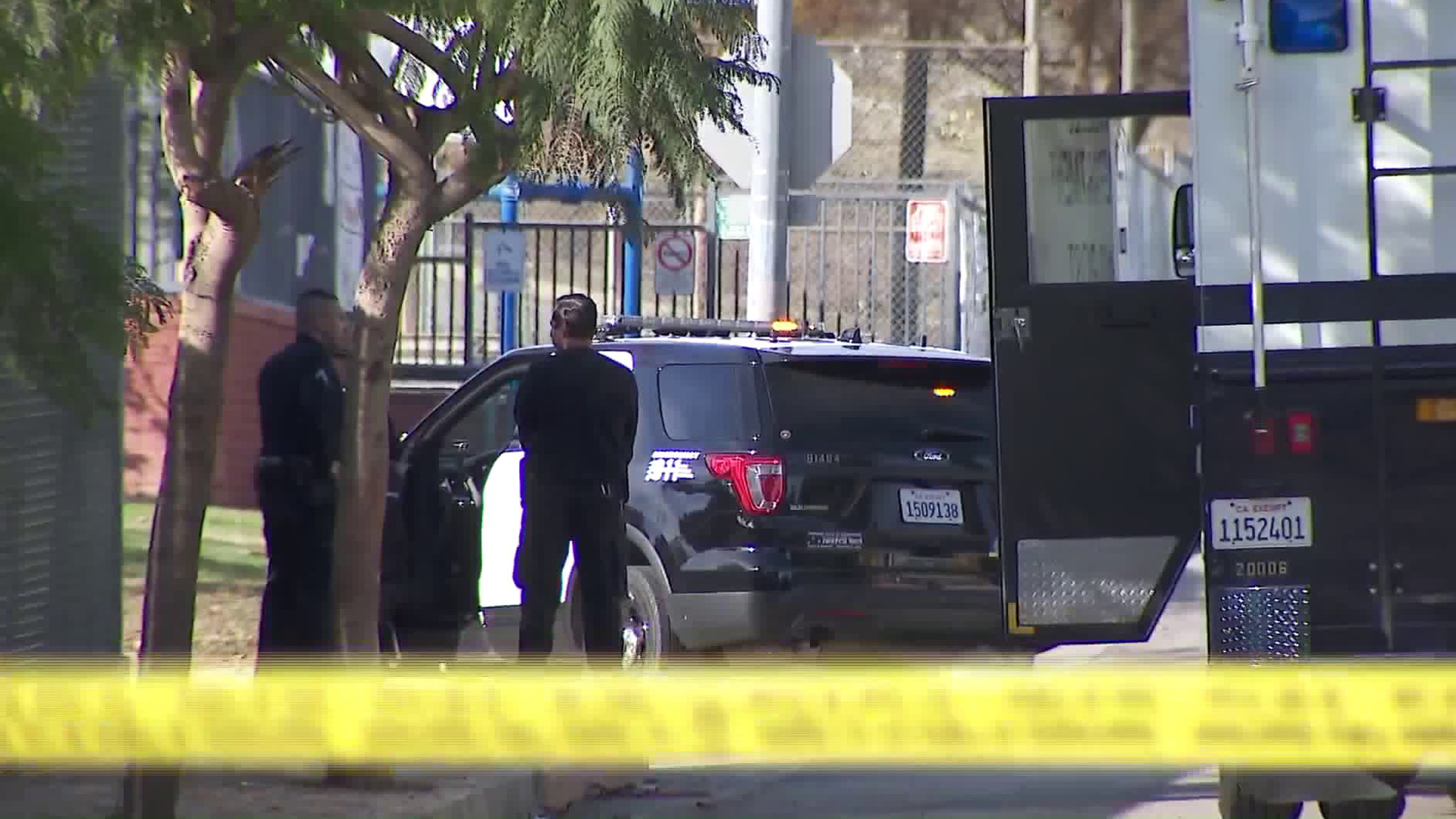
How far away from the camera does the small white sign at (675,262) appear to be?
16062 millimetres

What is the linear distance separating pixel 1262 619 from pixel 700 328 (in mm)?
4507

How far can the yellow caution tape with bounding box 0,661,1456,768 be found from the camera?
3898 mm

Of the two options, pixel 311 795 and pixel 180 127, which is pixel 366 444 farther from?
pixel 180 127

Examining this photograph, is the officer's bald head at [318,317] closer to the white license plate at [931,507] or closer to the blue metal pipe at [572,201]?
the white license plate at [931,507]

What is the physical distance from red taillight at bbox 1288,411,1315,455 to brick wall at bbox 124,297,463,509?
39.1 feet

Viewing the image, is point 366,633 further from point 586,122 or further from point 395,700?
point 395,700

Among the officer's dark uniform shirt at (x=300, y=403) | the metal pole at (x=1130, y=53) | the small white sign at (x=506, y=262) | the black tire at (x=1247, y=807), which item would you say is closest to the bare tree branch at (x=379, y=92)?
the officer's dark uniform shirt at (x=300, y=403)

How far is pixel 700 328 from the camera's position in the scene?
33.6 feet

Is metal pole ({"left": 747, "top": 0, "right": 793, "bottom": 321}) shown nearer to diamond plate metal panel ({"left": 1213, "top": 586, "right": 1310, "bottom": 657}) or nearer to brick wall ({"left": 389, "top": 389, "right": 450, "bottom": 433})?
diamond plate metal panel ({"left": 1213, "top": 586, "right": 1310, "bottom": 657})

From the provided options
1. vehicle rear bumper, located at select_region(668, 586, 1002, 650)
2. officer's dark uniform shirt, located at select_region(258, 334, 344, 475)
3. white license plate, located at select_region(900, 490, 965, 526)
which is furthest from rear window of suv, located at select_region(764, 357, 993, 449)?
officer's dark uniform shirt, located at select_region(258, 334, 344, 475)

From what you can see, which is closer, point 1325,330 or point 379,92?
point 1325,330

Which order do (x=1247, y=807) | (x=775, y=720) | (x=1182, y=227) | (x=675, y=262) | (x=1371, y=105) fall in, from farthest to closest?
(x=675, y=262)
(x=1182, y=227)
(x=1247, y=807)
(x=1371, y=105)
(x=775, y=720)

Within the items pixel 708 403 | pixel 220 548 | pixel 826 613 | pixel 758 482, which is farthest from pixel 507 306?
pixel 826 613

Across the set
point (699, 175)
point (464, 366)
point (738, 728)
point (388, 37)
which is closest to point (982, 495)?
point (699, 175)
